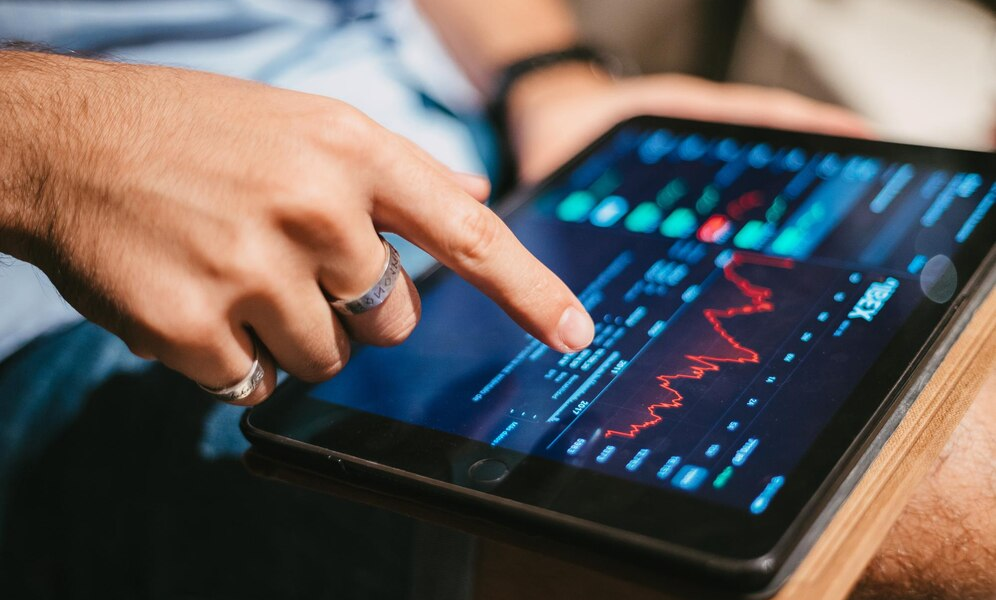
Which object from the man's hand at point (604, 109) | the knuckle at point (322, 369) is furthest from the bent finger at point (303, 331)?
the man's hand at point (604, 109)

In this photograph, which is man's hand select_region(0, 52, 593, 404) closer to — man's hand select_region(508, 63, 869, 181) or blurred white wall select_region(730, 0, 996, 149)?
man's hand select_region(508, 63, 869, 181)

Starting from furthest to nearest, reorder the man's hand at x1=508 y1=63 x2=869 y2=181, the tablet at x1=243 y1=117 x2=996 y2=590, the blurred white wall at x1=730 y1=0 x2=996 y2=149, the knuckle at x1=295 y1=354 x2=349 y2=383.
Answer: the blurred white wall at x1=730 y1=0 x2=996 y2=149 < the man's hand at x1=508 y1=63 x2=869 y2=181 < the knuckle at x1=295 y1=354 x2=349 y2=383 < the tablet at x1=243 y1=117 x2=996 y2=590

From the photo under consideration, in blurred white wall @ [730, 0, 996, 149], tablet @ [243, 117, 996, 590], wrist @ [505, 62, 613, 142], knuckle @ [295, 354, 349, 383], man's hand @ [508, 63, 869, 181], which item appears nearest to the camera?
tablet @ [243, 117, 996, 590]

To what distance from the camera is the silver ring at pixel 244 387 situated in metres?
0.49

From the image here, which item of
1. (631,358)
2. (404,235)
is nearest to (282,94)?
(404,235)

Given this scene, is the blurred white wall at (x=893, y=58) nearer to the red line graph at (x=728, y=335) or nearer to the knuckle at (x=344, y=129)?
the red line graph at (x=728, y=335)

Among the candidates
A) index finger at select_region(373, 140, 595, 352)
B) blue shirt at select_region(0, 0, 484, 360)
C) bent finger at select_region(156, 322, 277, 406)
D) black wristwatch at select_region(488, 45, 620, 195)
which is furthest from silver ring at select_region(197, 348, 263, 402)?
black wristwatch at select_region(488, 45, 620, 195)

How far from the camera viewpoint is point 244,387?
488 millimetres

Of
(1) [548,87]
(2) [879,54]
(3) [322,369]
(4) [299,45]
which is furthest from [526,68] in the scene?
(3) [322,369]

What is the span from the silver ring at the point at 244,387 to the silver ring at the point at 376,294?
2.3 inches

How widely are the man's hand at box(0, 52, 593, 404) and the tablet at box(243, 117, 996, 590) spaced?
4 centimetres

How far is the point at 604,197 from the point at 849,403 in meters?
0.30

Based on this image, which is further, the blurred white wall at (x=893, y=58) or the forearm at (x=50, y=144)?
the blurred white wall at (x=893, y=58)

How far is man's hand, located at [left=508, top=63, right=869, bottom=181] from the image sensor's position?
31.3 inches
